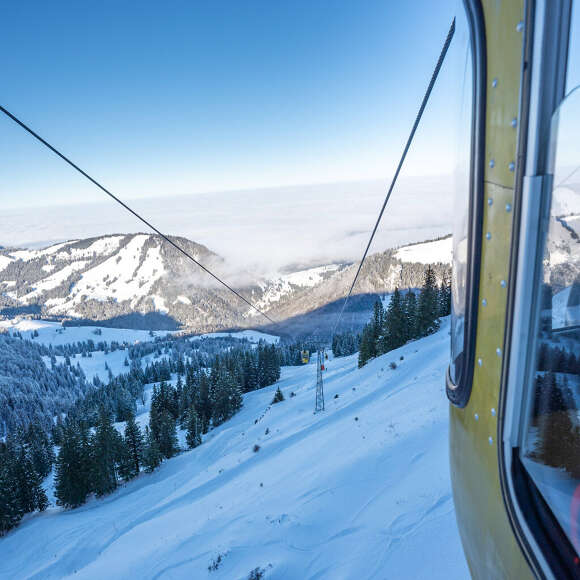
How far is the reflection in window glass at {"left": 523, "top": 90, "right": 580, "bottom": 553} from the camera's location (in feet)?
3.57

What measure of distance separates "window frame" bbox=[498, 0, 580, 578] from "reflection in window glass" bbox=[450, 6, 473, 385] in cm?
34

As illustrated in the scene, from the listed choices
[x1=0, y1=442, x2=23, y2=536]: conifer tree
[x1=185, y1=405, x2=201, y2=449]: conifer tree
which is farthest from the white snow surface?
[x1=0, y1=442, x2=23, y2=536]: conifer tree

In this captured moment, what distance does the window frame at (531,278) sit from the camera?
1011 millimetres

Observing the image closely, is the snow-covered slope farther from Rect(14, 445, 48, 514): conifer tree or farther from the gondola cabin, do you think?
Rect(14, 445, 48, 514): conifer tree

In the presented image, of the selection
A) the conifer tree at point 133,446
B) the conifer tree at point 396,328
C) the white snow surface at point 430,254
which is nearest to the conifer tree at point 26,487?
the conifer tree at point 133,446

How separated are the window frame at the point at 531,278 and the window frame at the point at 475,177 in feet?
0.75

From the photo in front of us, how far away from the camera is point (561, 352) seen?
1.22 meters

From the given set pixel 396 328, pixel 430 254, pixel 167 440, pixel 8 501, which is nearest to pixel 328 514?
pixel 396 328

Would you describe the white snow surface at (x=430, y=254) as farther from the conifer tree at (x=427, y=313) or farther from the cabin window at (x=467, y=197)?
the cabin window at (x=467, y=197)

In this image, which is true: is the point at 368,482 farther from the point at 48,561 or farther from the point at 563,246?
the point at 48,561

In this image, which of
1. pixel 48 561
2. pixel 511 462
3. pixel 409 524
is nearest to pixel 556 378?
pixel 511 462

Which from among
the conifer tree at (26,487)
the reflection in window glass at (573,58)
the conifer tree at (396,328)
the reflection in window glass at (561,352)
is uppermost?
the reflection in window glass at (573,58)

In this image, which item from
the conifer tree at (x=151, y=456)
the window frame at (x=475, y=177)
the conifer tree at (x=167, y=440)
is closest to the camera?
the window frame at (x=475, y=177)

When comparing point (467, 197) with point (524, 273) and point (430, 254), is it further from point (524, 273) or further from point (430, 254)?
point (430, 254)
